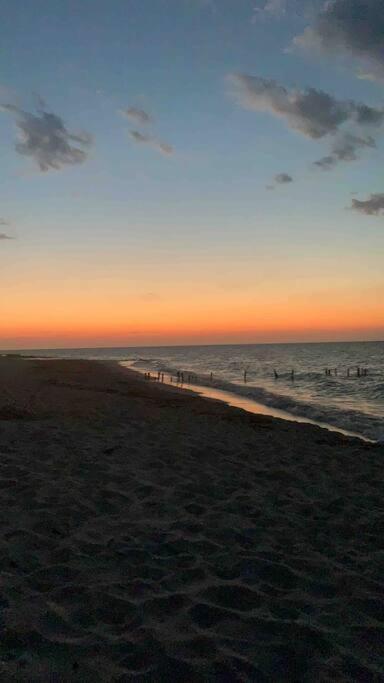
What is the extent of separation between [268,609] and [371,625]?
0.97 metres

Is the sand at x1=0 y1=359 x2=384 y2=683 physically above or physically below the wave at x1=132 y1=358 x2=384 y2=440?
above

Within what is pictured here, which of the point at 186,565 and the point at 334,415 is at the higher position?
the point at 186,565

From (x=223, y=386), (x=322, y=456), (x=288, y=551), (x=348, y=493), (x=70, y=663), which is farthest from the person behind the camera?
(x=223, y=386)

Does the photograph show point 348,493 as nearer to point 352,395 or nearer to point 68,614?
point 68,614

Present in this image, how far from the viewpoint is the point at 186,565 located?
5.44 metres

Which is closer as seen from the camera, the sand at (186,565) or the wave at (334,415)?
the sand at (186,565)

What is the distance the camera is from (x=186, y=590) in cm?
486

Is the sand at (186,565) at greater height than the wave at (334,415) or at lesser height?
greater

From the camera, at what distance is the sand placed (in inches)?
150

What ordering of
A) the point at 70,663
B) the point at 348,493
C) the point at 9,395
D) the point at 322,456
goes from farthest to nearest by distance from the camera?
the point at 9,395 < the point at 322,456 < the point at 348,493 < the point at 70,663

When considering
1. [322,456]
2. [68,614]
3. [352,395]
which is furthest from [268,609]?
[352,395]

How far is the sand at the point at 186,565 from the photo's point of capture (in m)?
3.82

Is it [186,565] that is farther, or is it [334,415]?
[334,415]

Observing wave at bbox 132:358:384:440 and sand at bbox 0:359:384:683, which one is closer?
sand at bbox 0:359:384:683
